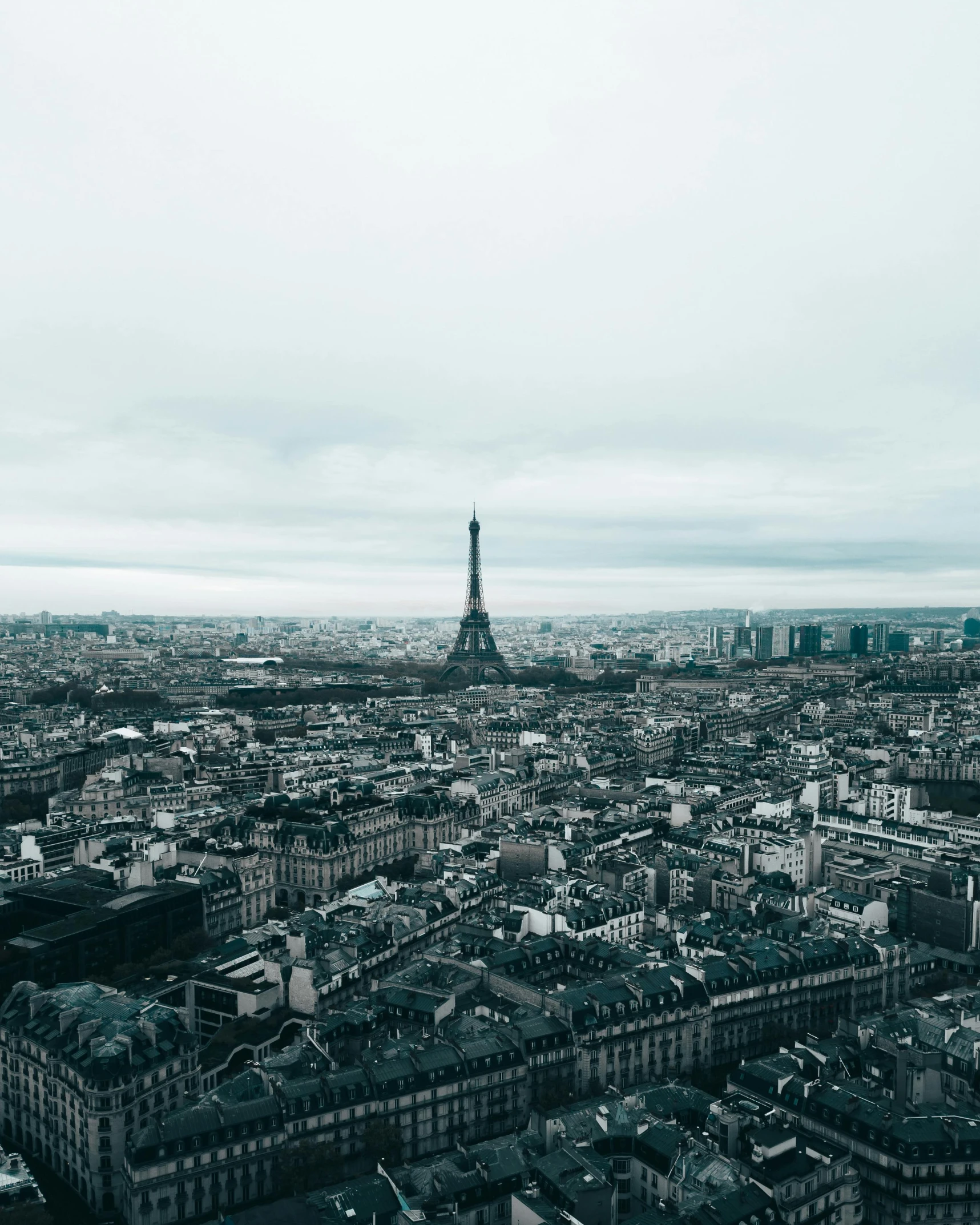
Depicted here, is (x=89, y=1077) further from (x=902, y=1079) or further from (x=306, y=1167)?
(x=902, y=1079)

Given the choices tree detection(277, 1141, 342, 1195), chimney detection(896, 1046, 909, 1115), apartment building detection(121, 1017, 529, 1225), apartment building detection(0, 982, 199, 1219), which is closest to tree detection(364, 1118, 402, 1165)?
apartment building detection(121, 1017, 529, 1225)

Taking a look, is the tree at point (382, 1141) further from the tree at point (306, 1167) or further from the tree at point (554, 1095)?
the tree at point (554, 1095)

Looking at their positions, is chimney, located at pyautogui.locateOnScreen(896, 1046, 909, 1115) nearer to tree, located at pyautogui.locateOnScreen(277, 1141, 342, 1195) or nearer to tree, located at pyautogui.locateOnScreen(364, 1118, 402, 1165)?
tree, located at pyautogui.locateOnScreen(364, 1118, 402, 1165)

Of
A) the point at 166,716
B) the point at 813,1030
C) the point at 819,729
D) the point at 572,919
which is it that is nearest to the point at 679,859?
the point at 572,919

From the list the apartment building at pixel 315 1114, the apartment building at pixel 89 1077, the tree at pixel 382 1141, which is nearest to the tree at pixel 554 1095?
the apartment building at pixel 315 1114

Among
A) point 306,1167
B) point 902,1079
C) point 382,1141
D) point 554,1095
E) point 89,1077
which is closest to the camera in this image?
point 306,1167

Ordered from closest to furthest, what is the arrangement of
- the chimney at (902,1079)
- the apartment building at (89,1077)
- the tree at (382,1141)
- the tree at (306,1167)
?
the tree at (306,1167) < the chimney at (902,1079) < the tree at (382,1141) < the apartment building at (89,1077)

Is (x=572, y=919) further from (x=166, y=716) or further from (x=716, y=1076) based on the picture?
(x=166, y=716)

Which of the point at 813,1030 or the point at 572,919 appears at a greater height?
the point at 572,919

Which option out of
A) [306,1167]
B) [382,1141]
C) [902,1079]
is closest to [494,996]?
[382,1141]
